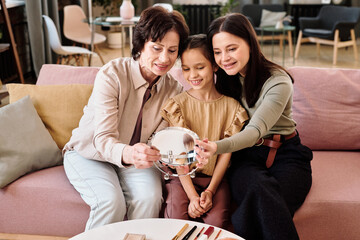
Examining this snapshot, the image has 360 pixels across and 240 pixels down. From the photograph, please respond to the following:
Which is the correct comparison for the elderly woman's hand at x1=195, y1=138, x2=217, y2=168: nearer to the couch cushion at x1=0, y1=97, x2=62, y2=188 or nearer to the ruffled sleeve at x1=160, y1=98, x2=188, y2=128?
the ruffled sleeve at x1=160, y1=98, x2=188, y2=128

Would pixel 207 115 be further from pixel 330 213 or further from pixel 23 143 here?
pixel 23 143

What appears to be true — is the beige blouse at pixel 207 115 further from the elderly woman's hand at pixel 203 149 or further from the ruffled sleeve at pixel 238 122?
the elderly woman's hand at pixel 203 149

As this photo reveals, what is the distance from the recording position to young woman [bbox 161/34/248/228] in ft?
5.48

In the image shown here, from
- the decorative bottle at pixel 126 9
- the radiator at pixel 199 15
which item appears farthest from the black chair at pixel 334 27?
the decorative bottle at pixel 126 9

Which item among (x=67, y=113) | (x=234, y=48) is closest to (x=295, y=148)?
(x=234, y=48)

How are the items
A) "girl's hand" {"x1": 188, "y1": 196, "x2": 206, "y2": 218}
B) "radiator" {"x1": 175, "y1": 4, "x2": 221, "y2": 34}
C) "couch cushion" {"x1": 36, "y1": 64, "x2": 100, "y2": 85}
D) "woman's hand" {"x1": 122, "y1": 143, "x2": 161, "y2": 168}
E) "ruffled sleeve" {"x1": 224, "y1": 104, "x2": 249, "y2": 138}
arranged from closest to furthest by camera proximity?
1. "woman's hand" {"x1": 122, "y1": 143, "x2": 161, "y2": 168}
2. "girl's hand" {"x1": 188, "y1": 196, "x2": 206, "y2": 218}
3. "ruffled sleeve" {"x1": 224, "y1": 104, "x2": 249, "y2": 138}
4. "couch cushion" {"x1": 36, "y1": 64, "x2": 100, "y2": 85}
5. "radiator" {"x1": 175, "y1": 4, "x2": 221, "y2": 34}

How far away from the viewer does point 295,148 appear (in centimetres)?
179

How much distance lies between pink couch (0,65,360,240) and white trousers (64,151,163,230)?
0.33 ft

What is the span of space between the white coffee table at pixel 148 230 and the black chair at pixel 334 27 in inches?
206

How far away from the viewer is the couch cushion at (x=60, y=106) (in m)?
2.07

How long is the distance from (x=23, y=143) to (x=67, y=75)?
1.61 ft

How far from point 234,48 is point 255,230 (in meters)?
0.70

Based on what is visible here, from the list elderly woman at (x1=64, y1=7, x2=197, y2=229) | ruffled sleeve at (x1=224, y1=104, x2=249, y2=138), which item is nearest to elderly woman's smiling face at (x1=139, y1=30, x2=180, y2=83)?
elderly woman at (x1=64, y1=7, x2=197, y2=229)

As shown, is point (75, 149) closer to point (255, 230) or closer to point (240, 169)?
point (240, 169)
